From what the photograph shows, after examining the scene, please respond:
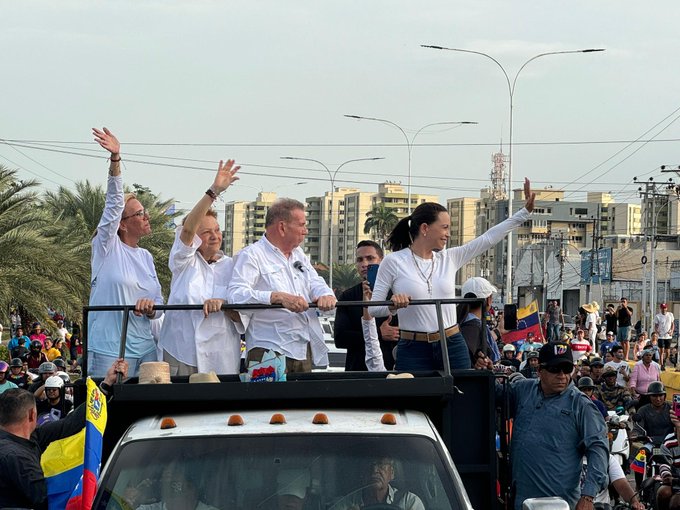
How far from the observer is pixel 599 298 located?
87.6 m

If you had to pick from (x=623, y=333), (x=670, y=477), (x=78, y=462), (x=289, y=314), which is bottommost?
(x=623, y=333)

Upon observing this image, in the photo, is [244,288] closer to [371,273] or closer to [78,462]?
[78,462]

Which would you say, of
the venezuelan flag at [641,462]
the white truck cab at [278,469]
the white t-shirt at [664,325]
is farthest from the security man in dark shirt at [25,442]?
the white t-shirt at [664,325]

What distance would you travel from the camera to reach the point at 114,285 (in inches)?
292

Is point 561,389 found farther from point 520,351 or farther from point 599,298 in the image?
point 599,298

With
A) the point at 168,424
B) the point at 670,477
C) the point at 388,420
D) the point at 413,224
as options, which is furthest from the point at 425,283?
the point at 670,477

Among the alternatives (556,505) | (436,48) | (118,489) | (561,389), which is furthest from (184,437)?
(436,48)

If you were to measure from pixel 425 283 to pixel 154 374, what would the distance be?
87.3 inches

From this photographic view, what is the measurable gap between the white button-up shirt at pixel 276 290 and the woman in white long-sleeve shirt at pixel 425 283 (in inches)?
19.8

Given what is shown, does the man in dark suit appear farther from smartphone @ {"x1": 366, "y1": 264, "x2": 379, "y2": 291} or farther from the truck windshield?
the truck windshield

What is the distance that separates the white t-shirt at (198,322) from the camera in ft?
22.9

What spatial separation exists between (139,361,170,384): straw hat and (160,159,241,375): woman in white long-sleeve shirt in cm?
80

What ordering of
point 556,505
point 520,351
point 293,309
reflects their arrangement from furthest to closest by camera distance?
point 520,351
point 293,309
point 556,505

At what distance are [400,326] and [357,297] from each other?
1.76 metres
